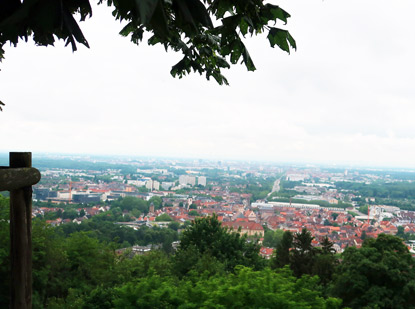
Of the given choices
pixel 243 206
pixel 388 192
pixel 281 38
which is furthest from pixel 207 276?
pixel 388 192

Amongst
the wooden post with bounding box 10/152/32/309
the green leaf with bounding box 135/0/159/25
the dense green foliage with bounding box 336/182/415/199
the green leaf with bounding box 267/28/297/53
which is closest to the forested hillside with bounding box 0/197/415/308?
the wooden post with bounding box 10/152/32/309

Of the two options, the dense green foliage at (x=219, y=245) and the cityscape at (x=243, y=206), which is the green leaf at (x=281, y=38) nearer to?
the dense green foliage at (x=219, y=245)

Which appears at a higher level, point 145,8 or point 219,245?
point 145,8

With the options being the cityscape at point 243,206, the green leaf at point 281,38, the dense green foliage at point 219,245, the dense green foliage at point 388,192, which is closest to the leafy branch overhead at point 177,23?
the green leaf at point 281,38

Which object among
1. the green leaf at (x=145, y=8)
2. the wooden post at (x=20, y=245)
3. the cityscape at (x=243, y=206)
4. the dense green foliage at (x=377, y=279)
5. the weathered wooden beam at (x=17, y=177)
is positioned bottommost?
the cityscape at (x=243, y=206)

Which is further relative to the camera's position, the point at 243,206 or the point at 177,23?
the point at 243,206

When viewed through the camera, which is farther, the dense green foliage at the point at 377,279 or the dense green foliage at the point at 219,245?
the dense green foliage at the point at 219,245

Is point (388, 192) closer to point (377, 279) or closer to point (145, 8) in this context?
point (377, 279)
